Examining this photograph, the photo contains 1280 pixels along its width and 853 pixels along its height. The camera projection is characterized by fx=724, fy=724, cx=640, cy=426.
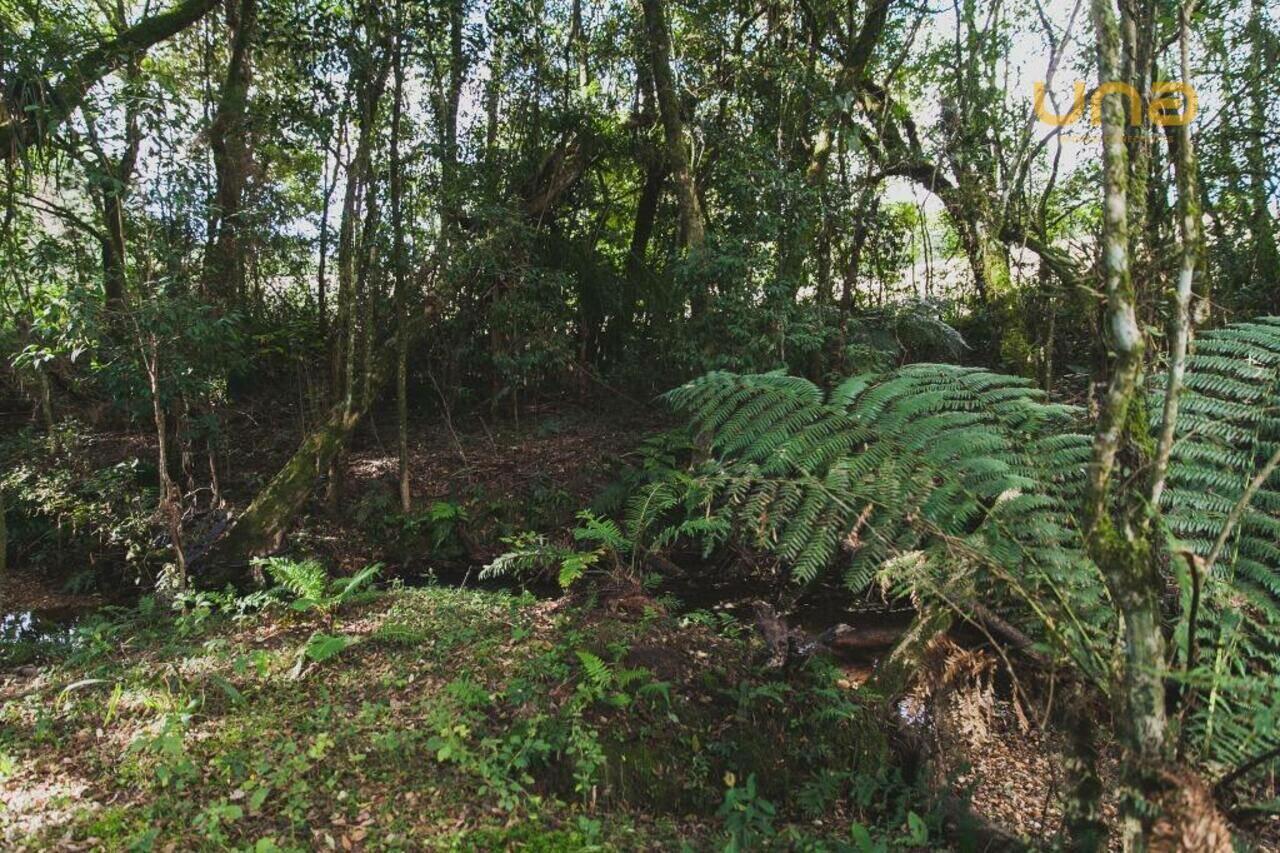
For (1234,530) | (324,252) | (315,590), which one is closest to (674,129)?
(324,252)

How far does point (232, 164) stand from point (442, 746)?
863 centimetres

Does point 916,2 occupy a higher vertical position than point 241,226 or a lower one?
higher

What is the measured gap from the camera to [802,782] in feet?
9.73

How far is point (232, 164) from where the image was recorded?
8.86 m

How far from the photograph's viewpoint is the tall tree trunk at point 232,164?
783cm

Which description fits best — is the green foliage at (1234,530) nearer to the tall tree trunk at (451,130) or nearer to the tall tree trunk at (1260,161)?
the tall tree trunk at (451,130)

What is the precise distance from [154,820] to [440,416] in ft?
24.9

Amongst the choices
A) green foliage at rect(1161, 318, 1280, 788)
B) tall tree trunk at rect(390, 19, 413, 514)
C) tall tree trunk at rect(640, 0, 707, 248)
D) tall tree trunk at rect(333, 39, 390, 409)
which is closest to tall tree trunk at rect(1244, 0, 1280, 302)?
tall tree trunk at rect(640, 0, 707, 248)

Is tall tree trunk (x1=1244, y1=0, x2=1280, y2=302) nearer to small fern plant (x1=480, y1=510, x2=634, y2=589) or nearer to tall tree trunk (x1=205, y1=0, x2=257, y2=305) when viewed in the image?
small fern plant (x1=480, y1=510, x2=634, y2=589)

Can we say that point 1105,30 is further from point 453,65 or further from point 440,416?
point 440,416

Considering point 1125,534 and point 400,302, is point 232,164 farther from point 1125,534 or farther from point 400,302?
point 1125,534

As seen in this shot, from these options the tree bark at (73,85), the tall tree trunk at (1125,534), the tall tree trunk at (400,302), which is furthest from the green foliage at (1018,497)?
the tall tree trunk at (400,302)

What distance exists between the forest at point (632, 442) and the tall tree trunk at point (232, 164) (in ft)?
0.24

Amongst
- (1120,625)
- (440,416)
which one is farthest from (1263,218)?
(440,416)
